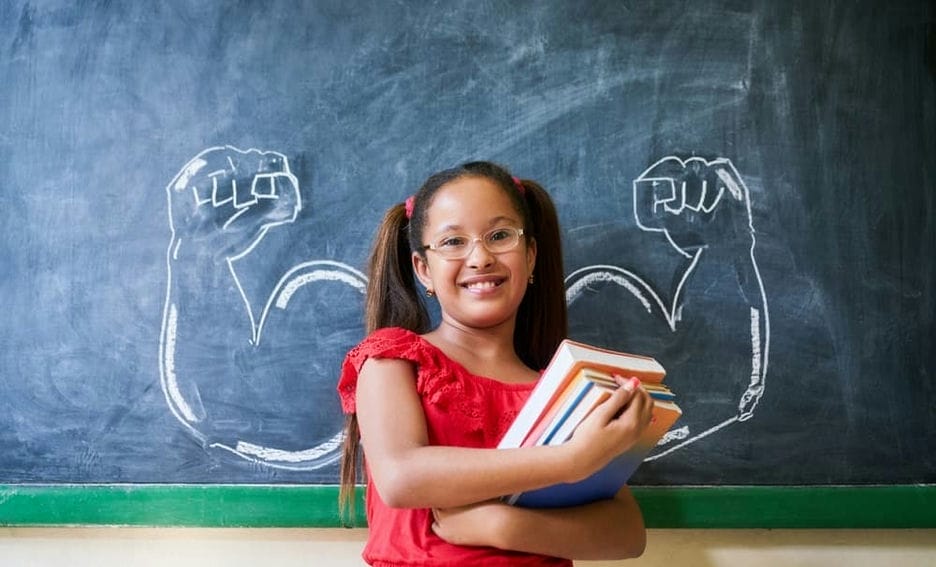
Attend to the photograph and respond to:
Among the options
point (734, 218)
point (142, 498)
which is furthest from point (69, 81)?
point (734, 218)

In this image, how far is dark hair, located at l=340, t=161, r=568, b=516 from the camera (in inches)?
50.5

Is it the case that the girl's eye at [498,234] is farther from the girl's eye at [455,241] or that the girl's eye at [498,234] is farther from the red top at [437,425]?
the red top at [437,425]

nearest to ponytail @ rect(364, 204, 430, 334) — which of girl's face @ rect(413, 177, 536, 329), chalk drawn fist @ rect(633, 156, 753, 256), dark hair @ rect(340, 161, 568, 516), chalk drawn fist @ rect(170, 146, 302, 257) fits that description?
dark hair @ rect(340, 161, 568, 516)

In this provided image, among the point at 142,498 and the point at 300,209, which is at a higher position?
the point at 300,209

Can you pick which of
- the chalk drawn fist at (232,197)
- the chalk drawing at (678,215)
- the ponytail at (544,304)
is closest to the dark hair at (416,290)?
the ponytail at (544,304)

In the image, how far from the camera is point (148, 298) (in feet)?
5.08

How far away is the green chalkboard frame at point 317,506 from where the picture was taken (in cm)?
144

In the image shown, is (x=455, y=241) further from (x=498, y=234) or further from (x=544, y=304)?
(x=544, y=304)

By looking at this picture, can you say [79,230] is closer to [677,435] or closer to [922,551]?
[677,435]

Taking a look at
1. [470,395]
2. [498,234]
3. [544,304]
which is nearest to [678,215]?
[544,304]

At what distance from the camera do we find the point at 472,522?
1059 mm

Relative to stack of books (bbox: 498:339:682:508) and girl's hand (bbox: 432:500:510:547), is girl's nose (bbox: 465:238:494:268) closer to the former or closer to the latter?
stack of books (bbox: 498:339:682:508)

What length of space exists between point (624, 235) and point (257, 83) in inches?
27.0

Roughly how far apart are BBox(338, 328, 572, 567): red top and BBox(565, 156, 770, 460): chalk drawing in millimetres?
387
